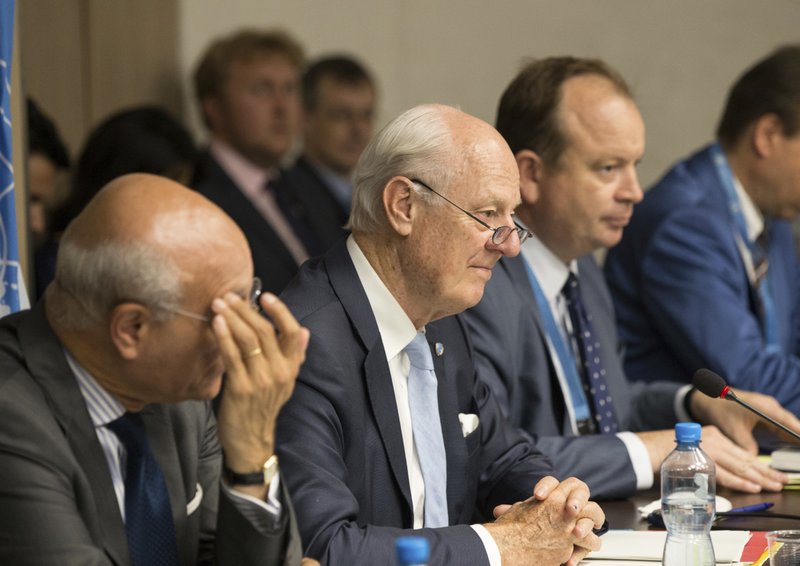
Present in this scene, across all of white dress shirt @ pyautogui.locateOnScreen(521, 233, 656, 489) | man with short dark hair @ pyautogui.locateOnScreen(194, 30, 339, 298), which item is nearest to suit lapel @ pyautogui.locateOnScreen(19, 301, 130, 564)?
white dress shirt @ pyautogui.locateOnScreen(521, 233, 656, 489)

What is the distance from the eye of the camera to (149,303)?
162 cm

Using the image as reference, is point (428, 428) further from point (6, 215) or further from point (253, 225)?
point (253, 225)

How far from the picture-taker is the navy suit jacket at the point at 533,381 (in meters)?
2.46

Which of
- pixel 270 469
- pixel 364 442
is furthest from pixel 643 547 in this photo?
pixel 270 469

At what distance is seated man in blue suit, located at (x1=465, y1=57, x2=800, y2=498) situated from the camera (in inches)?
104

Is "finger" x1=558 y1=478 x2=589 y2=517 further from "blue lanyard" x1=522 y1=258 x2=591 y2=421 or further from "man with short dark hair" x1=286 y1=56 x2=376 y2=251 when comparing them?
"man with short dark hair" x1=286 y1=56 x2=376 y2=251

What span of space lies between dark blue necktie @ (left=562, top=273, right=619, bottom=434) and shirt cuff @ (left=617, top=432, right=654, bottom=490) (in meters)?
0.24

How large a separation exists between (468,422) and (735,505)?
0.55 metres

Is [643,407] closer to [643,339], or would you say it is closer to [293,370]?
[643,339]

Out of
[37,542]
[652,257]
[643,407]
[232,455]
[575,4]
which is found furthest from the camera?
[575,4]

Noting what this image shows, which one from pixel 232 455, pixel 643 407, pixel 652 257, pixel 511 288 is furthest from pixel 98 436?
pixel 652 257

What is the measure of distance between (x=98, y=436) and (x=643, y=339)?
6.78ft

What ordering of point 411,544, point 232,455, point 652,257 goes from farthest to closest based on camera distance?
point 652,257 < point 232,455 < point 411,544

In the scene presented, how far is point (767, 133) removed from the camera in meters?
3.53
